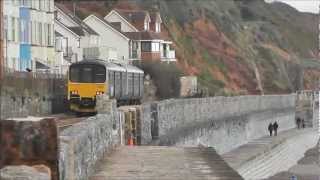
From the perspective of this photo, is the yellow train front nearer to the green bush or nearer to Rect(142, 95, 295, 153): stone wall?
Rect(142, 95, 295, 153): stone wall

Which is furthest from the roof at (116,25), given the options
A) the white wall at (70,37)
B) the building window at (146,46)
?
the white wall at (70,37)

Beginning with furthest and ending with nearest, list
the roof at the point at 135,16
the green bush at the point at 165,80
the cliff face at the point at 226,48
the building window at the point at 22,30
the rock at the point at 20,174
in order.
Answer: the cliff face at the point at 226,48 → the roof at the point at 135,16 → the green bush at the point at 165,80 → the building window at the point at 22,30 → the rock at the point at 20,174

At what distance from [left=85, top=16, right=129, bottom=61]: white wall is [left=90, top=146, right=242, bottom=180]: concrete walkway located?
62829mm

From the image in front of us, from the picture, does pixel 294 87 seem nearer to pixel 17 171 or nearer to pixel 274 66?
pixel 274 66

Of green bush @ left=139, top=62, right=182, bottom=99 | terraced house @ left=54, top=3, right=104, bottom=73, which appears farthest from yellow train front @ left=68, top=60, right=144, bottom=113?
green bush @ left=139, top=62, right=182, bottom=99

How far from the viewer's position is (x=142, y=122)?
3045 cm

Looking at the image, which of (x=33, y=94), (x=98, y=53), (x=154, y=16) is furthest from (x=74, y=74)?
(x=154, y=16)

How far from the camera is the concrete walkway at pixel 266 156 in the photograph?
49881 millimetres

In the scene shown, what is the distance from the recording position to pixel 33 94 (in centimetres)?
4106

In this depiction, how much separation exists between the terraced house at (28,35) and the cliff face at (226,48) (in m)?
29.3

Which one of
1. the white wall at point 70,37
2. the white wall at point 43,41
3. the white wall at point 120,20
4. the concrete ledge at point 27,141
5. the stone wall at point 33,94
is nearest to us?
the concrete ledge at point 27,141

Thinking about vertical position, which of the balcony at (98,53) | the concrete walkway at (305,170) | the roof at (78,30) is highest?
the roof at (78,30)

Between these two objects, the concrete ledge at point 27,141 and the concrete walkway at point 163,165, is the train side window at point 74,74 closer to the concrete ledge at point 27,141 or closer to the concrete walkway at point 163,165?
the concrete walkway at point 163,165

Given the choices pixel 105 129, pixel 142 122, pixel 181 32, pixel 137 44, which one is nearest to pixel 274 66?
pixel 181 32
